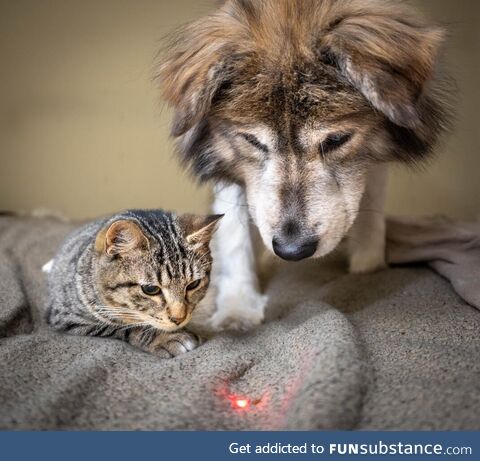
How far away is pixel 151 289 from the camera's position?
4.15 feet

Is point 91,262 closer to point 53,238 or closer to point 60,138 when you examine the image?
point 53,238

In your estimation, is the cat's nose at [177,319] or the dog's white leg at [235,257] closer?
the cat's nose at [177,319]

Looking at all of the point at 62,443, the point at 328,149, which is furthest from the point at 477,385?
the point at 62,443

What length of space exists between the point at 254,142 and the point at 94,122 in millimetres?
1646

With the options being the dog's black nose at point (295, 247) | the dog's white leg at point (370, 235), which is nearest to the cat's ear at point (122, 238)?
the dog's black nose at point (295, 247)

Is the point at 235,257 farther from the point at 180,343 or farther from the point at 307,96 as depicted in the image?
the point at 307,96

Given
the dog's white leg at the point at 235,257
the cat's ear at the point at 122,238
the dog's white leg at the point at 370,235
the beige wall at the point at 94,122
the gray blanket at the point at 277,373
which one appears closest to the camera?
the gray blanket at the point at 277,373

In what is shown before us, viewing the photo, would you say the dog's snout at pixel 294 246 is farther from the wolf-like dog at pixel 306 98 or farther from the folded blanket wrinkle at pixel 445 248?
the folded blanket wrinkle at pixel 445 248

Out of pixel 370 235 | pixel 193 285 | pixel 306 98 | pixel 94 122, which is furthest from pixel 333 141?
pixel 94 122

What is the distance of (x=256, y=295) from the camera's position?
1.77 metres

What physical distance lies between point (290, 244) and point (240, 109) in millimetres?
388

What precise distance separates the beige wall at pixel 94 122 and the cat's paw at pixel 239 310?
3.02 ft

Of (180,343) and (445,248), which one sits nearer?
(180,343)

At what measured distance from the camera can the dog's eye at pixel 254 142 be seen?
141 centimetres
